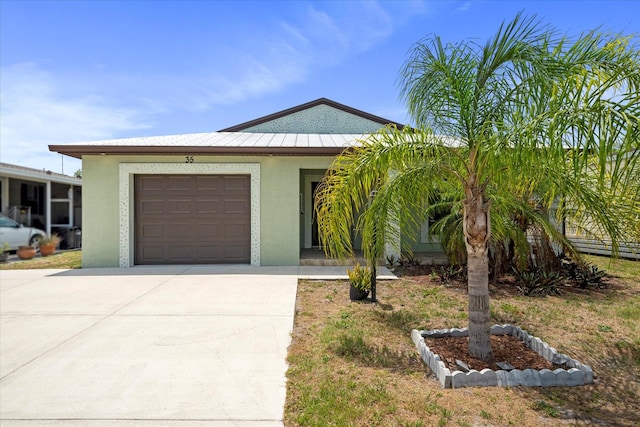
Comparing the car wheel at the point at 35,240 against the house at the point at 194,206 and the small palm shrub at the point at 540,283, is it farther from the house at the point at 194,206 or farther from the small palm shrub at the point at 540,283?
the small palm shrub at the point at 540,283

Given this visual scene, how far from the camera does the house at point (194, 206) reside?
31.7 feet

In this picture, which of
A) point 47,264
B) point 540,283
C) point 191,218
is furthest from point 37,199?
point 540,283

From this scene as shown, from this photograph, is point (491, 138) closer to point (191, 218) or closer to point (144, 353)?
point (144, 353)

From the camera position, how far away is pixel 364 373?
11.6 ft

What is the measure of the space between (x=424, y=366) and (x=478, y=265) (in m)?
1.25

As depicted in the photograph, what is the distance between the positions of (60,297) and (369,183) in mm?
6399

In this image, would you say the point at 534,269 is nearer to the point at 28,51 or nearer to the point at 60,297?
the point at 60,297

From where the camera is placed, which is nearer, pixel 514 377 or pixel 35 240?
pixel 514 377

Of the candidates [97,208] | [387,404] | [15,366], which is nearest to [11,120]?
[97,208]

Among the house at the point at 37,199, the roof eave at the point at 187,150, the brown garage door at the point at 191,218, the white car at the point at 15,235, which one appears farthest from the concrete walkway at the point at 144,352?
the house at the point at 37,199

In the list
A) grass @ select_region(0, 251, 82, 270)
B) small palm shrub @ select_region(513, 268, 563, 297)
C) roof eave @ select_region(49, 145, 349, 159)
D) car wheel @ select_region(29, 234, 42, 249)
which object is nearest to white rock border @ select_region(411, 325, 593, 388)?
small palm shrub @ select_region(513, 268, 563, 297)

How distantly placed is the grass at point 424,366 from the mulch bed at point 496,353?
11.9 inches

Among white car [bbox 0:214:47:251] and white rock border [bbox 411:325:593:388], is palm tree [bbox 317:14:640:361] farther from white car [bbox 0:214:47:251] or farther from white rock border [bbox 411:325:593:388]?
white car [bbox 0:214:47:251]

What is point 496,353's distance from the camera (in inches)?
157
